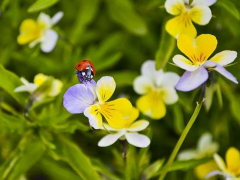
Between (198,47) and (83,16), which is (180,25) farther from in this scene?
(83,16)

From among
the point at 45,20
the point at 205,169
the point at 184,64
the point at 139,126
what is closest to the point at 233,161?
the point at 205,169

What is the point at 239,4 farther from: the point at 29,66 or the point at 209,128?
the point at 29,66

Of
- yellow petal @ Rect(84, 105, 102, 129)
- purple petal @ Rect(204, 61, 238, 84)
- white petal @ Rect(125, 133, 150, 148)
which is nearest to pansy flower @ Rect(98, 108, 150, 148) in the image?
white petal @ Rect(125, 133, 150, 148)

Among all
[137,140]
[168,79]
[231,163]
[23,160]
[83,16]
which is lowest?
[23,160]

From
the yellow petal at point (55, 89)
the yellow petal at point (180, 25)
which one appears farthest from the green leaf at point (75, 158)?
the yellow petal at point (180, 25)

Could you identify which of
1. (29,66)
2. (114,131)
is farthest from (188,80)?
(29,66)

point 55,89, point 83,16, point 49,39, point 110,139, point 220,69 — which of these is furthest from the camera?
point 83,16
